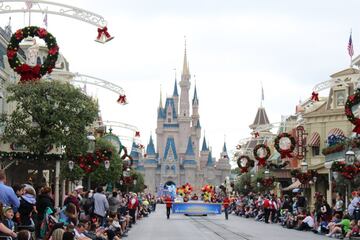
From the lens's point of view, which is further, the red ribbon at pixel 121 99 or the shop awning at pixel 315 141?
the shop awning at pixel 315 141

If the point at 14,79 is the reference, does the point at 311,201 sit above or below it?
below

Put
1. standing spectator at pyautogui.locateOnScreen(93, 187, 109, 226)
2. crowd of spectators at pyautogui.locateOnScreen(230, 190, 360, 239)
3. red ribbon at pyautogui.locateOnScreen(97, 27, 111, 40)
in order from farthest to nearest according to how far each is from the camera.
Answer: crowd of spectators at pyautogui.locateOnScreen(230, 190, 360, 239), red ribbon at pyautogui.locateOnScreen(97, 27, 111, 40), standing spectator at pyautogui.locateOnScreen(93, 187, 109, 226)

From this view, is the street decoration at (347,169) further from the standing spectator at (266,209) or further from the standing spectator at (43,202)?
the standing spectator at (43,202)

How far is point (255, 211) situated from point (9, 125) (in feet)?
66.7

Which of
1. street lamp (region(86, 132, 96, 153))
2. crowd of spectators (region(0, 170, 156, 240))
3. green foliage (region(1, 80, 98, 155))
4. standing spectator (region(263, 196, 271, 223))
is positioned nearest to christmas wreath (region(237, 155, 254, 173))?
standing spectator (region(263, 196, 271, 223))

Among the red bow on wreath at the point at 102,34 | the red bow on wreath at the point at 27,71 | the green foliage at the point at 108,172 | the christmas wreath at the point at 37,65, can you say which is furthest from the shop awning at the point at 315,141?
the red bow on wreath at the point at 27,71

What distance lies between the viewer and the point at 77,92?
35.7 meters

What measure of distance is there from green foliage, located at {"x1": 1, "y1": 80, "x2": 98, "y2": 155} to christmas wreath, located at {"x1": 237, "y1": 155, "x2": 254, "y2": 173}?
35.7 meters

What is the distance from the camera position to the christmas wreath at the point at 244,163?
70.5 meters

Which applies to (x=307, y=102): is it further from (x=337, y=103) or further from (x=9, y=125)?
(x=9, y=125)

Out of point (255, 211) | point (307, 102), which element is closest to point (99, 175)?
point (255, 211)

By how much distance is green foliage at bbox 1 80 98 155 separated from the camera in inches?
1361

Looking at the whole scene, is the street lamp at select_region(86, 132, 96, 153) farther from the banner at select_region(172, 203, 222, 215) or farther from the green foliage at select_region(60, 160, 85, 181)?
the banner at select_region(172, 203, 222, 215)

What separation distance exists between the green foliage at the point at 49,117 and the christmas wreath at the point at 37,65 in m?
10.2
